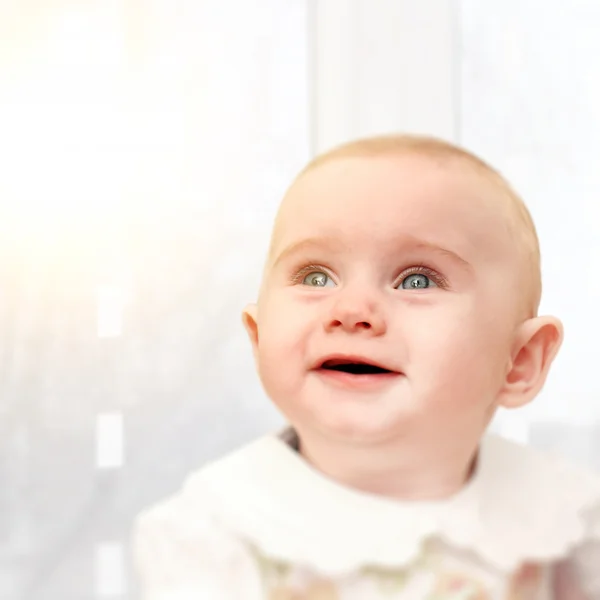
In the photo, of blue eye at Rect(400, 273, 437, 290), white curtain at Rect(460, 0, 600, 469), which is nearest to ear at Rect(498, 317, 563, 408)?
blue eye at Rect(400, 273, 437, 290)

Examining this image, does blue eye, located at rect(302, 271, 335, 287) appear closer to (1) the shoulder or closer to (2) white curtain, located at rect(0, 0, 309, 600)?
(1) the shoulder

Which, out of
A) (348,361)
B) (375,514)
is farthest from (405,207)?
(375,514)

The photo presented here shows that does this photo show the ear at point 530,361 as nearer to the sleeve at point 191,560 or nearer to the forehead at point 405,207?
the forehead at point 405,207

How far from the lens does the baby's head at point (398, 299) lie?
82 centimetres

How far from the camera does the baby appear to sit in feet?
2.69

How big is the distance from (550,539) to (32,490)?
0.73 m

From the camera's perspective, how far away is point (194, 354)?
4.52 feet

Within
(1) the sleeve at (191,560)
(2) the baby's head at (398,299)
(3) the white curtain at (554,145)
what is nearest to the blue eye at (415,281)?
(2) the baby's head at (398,299)

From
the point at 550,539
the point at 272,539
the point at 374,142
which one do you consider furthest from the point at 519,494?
the point at 374,142

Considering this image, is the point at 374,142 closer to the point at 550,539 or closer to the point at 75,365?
the point at 550,539

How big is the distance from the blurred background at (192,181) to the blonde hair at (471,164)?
1.55ft

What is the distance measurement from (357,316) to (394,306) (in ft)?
0.14

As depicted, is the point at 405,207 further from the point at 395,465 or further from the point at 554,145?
the point at 554,145

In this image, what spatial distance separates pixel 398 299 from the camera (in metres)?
0.84
